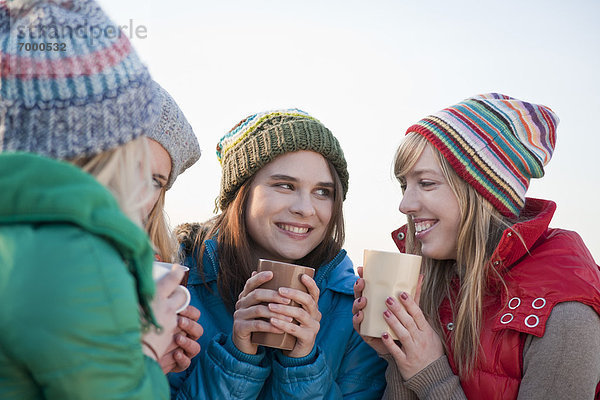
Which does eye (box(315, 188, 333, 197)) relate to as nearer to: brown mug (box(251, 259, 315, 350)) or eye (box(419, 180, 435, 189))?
eye (box(419, 180, 435, 189))

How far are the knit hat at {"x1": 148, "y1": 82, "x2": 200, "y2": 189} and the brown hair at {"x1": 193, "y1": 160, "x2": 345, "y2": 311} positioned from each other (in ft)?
1.25

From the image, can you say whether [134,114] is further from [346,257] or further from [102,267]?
[346,257]

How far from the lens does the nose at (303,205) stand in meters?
2.99

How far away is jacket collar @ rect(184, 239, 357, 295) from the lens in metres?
3.02

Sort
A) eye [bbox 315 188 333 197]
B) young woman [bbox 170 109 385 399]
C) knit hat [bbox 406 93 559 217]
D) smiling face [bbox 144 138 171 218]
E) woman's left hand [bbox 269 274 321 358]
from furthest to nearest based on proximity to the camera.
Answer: eye [bbox 315 188 333 197] → smiling face [bbox 144 138 171 218] → knit hat [bbox 406 93 559 217] → young woman [bbox 170 109 385 399] → woman's left hand [bbox 269 274 321 358]

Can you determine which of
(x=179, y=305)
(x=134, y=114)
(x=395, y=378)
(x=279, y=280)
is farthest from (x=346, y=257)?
(x=134, y=114)

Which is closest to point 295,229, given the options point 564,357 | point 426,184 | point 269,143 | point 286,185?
point 286,185

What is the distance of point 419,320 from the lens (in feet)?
8.04

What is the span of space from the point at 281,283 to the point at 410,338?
639 millimetres

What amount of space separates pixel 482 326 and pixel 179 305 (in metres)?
1.56

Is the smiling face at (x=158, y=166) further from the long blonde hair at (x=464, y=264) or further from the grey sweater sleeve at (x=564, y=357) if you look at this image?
the grey sweater sleeve at (x=564, y=357)

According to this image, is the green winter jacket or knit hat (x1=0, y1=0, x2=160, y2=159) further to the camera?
knit hat (x1=0, y1=0, x2=160, y2=159)

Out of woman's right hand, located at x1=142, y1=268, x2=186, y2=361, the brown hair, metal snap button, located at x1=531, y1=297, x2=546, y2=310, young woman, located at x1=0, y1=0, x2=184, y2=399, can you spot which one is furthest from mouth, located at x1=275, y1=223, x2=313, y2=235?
young woman, located at x1=0, y1=0, x2=184, y2=399

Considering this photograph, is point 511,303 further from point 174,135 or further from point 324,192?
point 174,135
